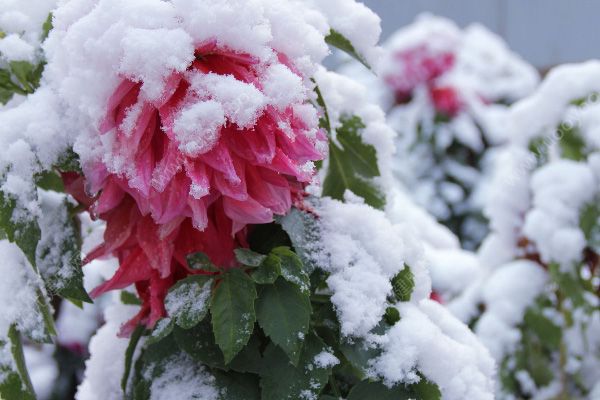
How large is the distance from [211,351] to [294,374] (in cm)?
8

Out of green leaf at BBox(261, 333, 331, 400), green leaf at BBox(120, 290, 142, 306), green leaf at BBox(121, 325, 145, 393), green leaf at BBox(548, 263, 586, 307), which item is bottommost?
green leaf at BBox(548, 263, 586, 307)

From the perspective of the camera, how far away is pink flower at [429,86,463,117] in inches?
124

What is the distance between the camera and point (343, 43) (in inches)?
29.8

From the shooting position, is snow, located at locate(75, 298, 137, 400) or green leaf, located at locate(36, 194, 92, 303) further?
snow, located at locate(75, 298, 137, 400)

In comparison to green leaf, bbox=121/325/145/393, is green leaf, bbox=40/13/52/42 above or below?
above

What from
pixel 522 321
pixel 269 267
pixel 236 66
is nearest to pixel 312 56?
pixel 236 66

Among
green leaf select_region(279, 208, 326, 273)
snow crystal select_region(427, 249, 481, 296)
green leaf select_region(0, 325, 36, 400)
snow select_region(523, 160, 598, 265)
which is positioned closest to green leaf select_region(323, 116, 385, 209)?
green leaf select_region(279, 208, 326, 273)

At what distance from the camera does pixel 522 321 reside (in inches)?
59.7

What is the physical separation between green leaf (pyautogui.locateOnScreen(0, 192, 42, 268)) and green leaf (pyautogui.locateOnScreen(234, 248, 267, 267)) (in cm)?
16

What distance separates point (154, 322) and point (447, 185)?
2539mm

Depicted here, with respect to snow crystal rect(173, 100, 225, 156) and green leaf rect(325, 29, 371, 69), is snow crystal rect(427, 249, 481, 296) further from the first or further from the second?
snow crystal rect(173, 100, 225, 156)

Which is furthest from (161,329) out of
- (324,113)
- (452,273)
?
(452,273)

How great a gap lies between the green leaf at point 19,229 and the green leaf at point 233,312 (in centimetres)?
15

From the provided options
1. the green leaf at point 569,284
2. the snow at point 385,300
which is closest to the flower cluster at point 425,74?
the green leaf at point 569,284
